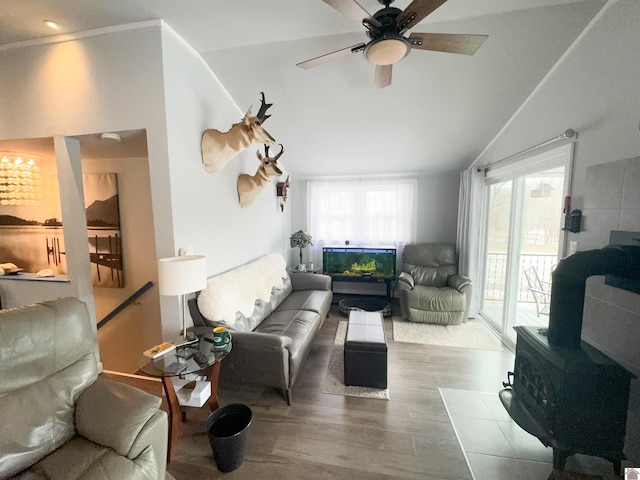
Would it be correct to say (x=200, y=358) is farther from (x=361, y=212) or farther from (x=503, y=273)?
(x=503, y=273)

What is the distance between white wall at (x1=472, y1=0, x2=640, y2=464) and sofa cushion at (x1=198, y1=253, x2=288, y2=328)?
260 cm

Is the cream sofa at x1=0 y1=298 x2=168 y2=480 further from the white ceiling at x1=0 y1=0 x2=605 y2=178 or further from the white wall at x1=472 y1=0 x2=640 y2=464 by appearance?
the white wall at x1=472 y1=0 x2=640 y2=464

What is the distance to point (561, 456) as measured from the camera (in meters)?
1.39

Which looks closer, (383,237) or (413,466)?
(413,466)

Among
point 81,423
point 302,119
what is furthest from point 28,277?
point 302,119

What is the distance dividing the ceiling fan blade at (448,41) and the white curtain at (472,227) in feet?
7.56

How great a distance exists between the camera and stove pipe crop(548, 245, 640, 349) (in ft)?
4.48

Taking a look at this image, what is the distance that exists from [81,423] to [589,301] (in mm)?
3020

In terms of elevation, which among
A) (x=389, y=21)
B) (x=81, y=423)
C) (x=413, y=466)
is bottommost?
(x=413, y=466)

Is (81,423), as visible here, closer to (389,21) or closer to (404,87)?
(389,21)

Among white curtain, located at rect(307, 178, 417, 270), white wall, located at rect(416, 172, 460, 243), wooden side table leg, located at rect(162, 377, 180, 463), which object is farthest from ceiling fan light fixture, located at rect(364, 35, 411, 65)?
white wall, located at rect(416, 172, 460, 243)

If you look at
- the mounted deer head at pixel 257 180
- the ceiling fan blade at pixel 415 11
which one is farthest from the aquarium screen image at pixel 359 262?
the ceiling fan blade at pixel 415 11

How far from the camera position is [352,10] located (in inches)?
49.8

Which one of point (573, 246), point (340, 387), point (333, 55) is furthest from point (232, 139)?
point (573, 246)
